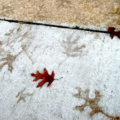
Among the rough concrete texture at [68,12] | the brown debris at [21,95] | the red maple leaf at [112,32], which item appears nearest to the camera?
the brown debris at [21,95]

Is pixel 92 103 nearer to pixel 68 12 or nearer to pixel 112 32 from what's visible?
pixel 112 32

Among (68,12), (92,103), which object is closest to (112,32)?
(68,12)

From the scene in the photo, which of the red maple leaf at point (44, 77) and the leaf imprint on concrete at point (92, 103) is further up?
the red maple leaf at point (44, 77)

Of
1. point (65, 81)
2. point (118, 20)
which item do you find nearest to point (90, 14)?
point (118, 20)

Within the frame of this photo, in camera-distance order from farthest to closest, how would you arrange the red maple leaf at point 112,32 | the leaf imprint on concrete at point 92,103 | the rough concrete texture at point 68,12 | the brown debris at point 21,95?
the rough concrete texture at point 68,12, the red maple leaf at point 112,32, the brown debris at point 21,95, the leaf imprint on concrete at point 92,103

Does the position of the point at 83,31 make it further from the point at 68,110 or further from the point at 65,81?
the point at 68,110

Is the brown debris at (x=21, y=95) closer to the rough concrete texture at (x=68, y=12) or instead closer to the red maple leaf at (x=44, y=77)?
the red maple leaf at (x=44, y=77)

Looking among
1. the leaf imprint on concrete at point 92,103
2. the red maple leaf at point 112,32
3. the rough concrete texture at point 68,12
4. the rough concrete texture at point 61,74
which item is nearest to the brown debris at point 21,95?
the rough concrete texture at point 61,74

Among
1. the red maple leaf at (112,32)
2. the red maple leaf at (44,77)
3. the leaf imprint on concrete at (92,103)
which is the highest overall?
the red maple leaf at (112,32)

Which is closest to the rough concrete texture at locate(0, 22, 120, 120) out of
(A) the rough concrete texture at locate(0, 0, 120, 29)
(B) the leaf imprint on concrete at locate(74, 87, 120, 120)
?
(B) the leaf imprint on concrete at locate(74, 87, 120, 120)
